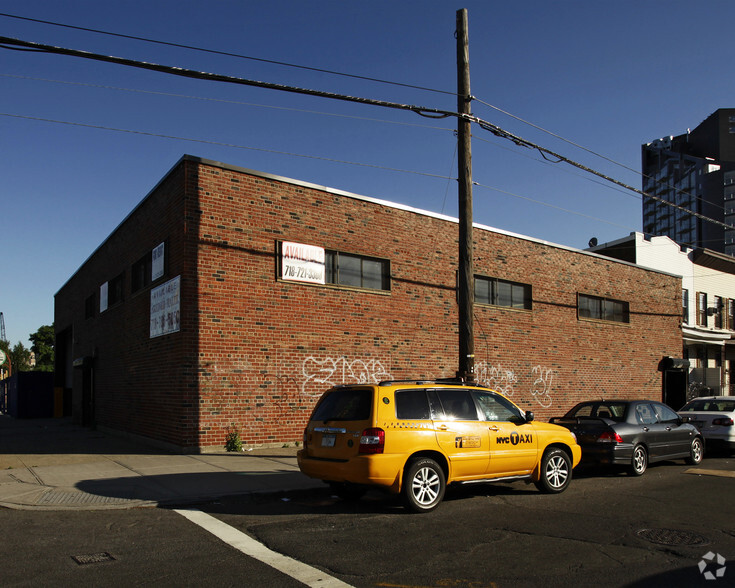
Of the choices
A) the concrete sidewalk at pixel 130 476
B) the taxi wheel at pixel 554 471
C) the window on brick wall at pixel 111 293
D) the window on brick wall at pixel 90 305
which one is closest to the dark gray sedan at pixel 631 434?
the taxi wheel at pixel 554 471

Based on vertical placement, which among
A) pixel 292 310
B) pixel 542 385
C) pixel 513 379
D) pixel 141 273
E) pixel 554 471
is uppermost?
pixel 141 273

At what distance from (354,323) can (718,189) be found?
94311mm

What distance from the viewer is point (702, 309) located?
112ft

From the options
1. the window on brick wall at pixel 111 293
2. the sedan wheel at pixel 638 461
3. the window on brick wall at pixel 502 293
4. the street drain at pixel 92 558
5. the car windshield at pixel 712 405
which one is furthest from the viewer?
the window on brick wall at pixel 111 293

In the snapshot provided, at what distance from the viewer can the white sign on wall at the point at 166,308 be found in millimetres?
14133

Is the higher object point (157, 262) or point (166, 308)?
point (157, 262)

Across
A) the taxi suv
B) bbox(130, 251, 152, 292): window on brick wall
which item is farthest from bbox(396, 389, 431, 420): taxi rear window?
bbox(130, 251, 152, 292): window on brick wall

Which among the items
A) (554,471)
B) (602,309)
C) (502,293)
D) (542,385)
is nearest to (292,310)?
(554,471)

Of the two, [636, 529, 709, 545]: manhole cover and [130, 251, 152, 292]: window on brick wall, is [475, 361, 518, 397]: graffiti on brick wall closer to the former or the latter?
[130, 251, 152, 292]: window on brick wall

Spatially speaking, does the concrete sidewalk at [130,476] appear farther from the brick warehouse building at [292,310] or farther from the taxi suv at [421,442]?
the taxi suv at [421,442]

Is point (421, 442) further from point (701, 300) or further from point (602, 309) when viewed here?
point (701, 300)

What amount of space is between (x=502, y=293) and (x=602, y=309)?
18.7 ft

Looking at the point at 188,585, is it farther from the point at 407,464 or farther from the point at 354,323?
the point at 354,323

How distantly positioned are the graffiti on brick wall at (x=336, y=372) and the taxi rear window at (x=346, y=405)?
6.21 metres
